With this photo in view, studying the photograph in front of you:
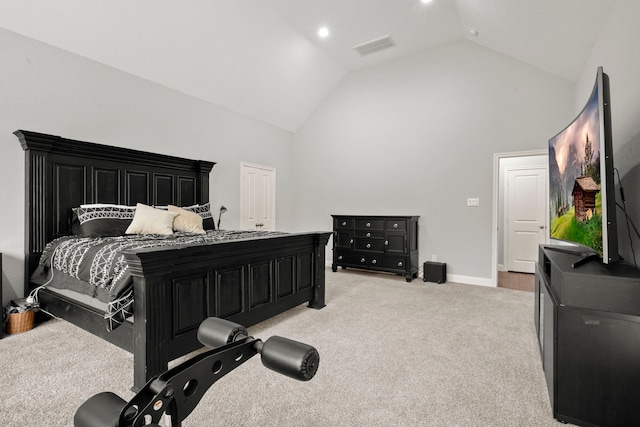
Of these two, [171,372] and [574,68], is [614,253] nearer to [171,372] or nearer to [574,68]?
[171,372]

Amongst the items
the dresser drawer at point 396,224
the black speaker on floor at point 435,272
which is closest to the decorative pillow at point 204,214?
the dresser drawer at point 396,224

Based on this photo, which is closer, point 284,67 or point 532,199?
point 284,67

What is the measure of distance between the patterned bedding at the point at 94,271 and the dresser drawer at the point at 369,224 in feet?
10.1

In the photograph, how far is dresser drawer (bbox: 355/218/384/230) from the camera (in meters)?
5.03

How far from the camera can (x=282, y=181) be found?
20.5ft

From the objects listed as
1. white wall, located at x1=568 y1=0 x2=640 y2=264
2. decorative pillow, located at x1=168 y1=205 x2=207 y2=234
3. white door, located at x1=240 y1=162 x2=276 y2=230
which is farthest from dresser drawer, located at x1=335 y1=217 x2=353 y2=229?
white wall, located at x1=568 y1=0 x2=640 y2=264

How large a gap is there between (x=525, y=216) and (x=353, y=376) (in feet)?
16.4

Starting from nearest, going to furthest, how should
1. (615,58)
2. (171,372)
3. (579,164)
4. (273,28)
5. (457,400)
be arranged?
(171,372) → (457,400) → (579,164) → (615,58) → (273,28)

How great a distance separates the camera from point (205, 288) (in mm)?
2207

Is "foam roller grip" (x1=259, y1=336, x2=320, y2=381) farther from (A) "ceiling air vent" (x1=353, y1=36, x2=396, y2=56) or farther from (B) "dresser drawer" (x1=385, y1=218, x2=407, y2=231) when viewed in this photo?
(A) "ceiling air vent" (x1=353, y1=36, x2=396, y2=56)

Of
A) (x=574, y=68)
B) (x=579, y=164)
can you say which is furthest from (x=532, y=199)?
(x=579, y=164)

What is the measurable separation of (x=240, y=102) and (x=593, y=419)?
17.1 feet

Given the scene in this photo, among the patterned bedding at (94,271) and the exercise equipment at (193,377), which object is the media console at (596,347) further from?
the patterned bedding at (94,271)

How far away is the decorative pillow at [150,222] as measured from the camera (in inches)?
130
